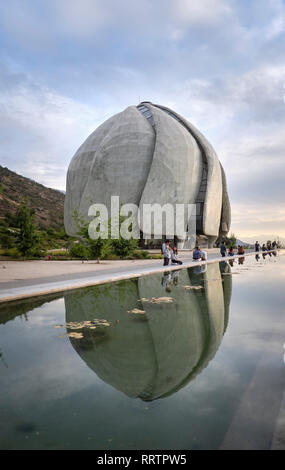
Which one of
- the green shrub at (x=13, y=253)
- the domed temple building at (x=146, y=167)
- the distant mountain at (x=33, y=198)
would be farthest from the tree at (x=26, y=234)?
the distant mountain at (x=33, y=198)

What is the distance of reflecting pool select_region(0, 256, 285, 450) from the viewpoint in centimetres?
215

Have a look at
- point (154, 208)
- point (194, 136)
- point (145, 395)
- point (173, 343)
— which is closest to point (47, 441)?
point (145, 395)

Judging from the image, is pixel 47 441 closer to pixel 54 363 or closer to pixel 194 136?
pixel 54 363

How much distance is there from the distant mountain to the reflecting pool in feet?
173

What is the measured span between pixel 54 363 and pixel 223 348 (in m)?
2.15

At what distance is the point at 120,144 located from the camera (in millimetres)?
37750

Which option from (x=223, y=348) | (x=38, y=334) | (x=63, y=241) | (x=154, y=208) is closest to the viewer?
(x=223, y=348)

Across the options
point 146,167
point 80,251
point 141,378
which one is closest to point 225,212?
point 146,167

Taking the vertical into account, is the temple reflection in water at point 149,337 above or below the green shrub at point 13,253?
below

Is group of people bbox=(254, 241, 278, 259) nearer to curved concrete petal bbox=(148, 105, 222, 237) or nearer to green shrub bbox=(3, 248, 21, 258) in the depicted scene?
curved concrete petal bbox=(148, 105, 222, 237)

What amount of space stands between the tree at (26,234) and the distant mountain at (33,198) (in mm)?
33255

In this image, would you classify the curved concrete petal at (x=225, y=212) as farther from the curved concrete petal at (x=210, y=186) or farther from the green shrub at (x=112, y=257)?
the green shrub at (x=112, y=257)

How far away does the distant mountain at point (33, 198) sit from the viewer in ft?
195

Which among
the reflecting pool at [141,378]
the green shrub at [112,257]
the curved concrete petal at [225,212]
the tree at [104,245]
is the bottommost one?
the reflecting pool at [141,378]
